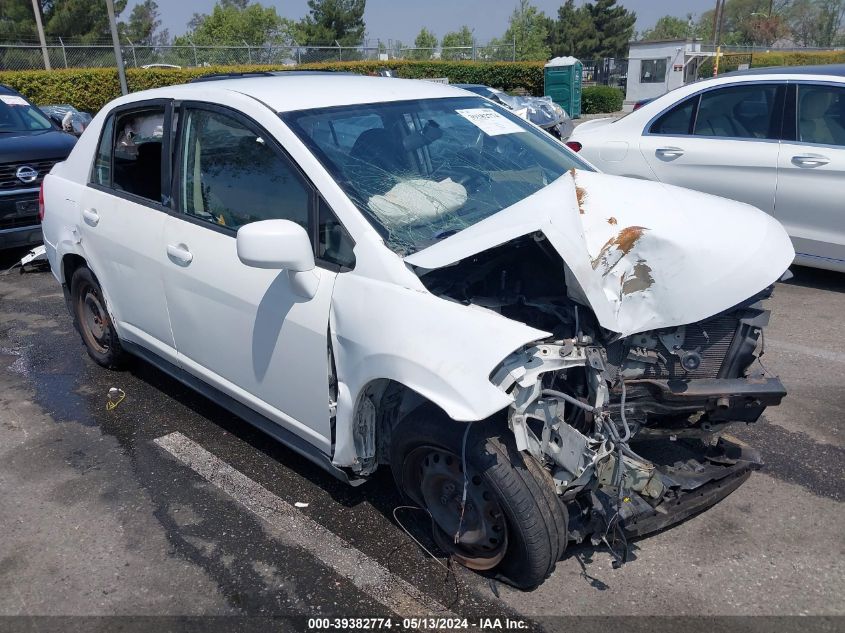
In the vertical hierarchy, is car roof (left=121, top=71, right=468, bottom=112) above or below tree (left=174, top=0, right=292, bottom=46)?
below

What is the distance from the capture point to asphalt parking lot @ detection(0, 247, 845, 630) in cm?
273

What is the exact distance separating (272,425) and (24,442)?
5.72 feet

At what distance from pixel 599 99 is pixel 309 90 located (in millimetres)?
27381

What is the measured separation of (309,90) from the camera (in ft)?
11.3

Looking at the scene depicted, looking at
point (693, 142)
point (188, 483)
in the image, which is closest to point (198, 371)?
point (188, 483)

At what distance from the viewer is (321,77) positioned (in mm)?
3881

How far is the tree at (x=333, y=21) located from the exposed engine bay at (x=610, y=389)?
53981 mm

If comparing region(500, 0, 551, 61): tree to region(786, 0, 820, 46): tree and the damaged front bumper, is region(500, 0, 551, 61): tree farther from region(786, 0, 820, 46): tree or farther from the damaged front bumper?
the damaged front bumper

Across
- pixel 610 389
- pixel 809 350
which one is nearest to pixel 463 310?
pixel 610 389

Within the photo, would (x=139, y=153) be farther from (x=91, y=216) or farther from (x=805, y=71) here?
(x=805, y=71)

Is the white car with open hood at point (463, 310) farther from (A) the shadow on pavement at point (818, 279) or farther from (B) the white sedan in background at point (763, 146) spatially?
(A) the shadow on pavement at point (818, 279)

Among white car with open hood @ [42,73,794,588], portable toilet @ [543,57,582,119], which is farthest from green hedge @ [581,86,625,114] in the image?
white car with open hood @ [42,73,794,588]

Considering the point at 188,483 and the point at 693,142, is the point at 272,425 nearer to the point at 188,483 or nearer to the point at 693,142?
the point at 188,483

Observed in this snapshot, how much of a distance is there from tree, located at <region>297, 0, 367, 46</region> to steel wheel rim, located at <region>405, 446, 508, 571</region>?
178ft
